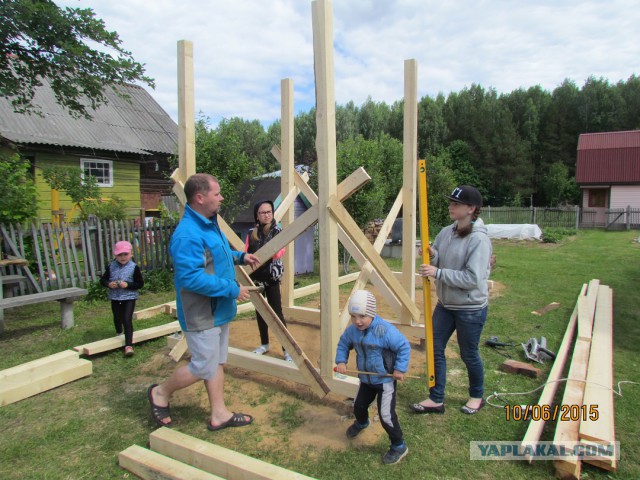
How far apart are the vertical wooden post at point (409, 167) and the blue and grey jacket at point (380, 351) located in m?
2.20

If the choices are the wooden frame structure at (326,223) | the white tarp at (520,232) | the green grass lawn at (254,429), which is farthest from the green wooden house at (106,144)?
the white tarp at (520,232)

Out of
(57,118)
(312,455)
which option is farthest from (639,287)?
(57,118)

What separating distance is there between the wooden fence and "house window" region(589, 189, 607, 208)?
31.9 m

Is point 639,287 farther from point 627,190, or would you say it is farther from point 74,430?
point 627,190

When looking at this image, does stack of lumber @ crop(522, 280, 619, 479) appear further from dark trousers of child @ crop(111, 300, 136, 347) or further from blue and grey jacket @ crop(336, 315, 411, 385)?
dark trousers of child @ crop(111, 300, 136, 347)

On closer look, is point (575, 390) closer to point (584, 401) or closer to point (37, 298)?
point (584, 401)

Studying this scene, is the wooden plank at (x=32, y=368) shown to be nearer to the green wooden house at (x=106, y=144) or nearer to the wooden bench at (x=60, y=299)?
the wooden bench at (x=60, y=299)

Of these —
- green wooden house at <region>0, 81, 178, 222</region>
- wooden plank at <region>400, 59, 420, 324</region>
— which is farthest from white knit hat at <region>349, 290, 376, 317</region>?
green wooden house at <region>0, 81, 178, 222</region>

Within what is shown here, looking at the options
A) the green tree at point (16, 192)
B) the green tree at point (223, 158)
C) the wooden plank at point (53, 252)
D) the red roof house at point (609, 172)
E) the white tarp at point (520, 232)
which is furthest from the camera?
the red roof house at point (609, 172)

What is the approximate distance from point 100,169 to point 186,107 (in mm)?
13658

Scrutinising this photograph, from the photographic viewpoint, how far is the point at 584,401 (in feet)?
10.7

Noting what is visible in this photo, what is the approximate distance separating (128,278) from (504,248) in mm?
14278

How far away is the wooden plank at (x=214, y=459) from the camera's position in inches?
98.4

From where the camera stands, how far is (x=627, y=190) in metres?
29.0
